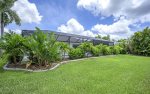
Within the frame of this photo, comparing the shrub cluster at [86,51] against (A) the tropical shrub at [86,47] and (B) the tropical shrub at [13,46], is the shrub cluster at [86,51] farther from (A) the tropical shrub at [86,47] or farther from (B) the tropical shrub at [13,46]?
(B) the tropical shrub at [13,46]

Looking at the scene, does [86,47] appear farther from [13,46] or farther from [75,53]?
[13,46]

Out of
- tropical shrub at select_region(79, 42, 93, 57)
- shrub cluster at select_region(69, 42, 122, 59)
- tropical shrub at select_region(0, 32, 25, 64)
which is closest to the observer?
tropical shrub at select_region(0, 32, 25, 64)

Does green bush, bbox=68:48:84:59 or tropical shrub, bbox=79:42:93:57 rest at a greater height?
tropical shrub, bbox=79:42:93:57

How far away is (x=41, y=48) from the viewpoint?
37.4 feet

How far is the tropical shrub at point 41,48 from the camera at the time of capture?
11.3m

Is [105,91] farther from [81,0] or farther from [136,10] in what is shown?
[136,10]

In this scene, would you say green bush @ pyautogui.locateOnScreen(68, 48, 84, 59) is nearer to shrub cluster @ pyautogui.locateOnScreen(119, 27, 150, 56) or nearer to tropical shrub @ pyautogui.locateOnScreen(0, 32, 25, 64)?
tropical shrub @ pyautogui.locateOnScreen(0, 32, 25, 64)

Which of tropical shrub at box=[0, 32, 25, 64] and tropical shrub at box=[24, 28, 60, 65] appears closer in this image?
tropical shrub at box=[24, 28, 60, 65]

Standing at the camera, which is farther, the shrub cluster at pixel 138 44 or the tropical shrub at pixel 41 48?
A: the shrub cluster at pixel 138 44

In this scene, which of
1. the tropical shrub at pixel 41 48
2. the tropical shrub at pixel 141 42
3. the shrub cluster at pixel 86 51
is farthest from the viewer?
the tropical shrub at pixel 141 42

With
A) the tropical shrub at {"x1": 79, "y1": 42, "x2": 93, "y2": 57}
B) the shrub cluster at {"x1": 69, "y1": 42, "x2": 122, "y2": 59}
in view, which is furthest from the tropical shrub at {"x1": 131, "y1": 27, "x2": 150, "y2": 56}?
the tropical shrub at {"x1": 79, "y1": 42, "x2": 93, "y2": 57}

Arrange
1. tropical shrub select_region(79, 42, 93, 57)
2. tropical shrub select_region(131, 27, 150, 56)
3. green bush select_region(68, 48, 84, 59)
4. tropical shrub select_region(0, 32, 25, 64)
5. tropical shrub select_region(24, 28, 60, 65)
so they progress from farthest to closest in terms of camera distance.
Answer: tropical shrub select_region(131, 27, 150, 56) < tropical shrub select_region(79, 42, 93, 57) < green bush select_region(68, 48, 84, 59) < tropical shrub select_region(0, 32, 25, 64) < tropical shrub select_region(24, 28, 60, 65)

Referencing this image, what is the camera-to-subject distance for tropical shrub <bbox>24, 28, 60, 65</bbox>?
1129 cm

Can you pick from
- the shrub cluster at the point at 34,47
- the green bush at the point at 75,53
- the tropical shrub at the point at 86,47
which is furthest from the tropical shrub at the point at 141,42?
the shrub cluster at the point at 34,47
